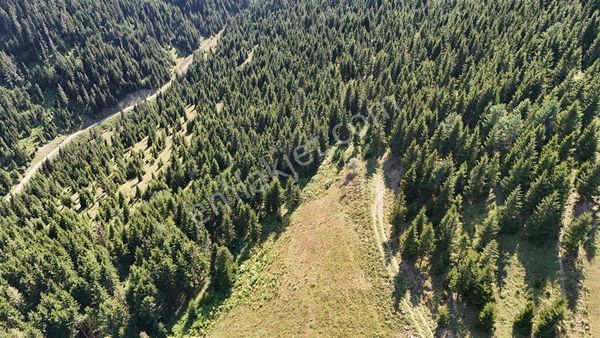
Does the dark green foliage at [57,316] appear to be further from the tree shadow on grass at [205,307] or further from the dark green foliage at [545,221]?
the dark green foliage at [545,221]

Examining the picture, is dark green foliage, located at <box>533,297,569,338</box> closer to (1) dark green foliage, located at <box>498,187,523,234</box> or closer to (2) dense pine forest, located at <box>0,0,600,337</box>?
(2) dense pine forest, located at <box>0,0,600,337</box>

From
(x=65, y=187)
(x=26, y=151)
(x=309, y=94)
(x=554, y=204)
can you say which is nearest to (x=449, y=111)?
(x=554, y=204)

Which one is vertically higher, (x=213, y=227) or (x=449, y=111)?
(x=449, y=111)

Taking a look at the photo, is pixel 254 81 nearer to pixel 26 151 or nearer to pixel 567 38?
pixel 26 151

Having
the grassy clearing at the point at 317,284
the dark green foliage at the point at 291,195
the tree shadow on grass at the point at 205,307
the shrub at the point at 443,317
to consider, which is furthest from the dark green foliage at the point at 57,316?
the shrub at the point at 443,317

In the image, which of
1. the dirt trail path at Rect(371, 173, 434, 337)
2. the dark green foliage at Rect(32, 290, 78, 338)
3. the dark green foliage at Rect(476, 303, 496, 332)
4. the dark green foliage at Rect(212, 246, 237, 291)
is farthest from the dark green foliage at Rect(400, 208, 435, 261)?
→ the dark green foliage at Rect(32, 290, 78, 338)

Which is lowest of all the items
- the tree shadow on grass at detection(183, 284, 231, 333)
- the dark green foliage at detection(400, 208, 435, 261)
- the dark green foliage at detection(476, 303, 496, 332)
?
the tree shadow on grass at detection(183, 284, 231, 333)

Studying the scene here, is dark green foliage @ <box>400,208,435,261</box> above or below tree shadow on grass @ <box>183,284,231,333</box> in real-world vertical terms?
above
